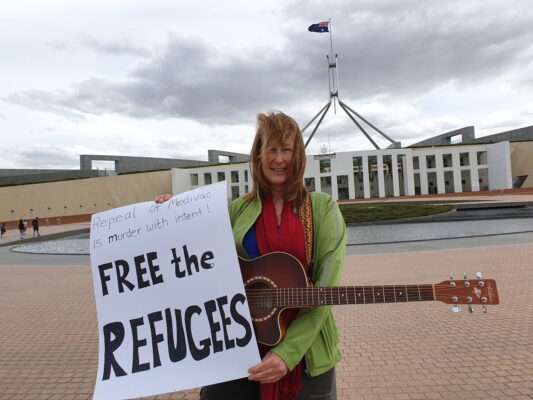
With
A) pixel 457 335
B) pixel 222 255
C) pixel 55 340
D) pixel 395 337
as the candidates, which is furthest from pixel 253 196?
pixel 55 340

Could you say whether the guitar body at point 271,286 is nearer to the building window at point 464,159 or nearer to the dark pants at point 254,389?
the dark pants at point 254,389

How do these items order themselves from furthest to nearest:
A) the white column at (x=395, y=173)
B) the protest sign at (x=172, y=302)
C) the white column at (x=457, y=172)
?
1. the white column at (x=457, y=172)
2. the white column at (x=395, y=173)
3. the protest sign at (x=172, y=302)

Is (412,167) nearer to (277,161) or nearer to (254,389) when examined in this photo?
(277,161)

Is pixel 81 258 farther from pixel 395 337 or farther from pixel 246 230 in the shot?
pixel 246 230

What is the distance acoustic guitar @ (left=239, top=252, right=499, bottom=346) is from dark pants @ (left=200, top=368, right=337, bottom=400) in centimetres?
27

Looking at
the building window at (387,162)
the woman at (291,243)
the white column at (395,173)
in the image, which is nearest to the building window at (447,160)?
the building window at (387,162)

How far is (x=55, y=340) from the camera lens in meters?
4.79

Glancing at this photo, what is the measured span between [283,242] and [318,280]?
234mm

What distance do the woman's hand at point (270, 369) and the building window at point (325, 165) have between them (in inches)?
1703

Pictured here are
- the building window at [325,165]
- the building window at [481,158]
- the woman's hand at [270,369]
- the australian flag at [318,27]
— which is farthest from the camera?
the australian flag at [318,27]

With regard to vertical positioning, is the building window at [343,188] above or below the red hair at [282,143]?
above

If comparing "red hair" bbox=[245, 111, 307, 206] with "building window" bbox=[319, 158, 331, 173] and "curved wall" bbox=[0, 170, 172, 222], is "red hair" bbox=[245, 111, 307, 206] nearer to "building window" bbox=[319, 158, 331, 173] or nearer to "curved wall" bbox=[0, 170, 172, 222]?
"building window" bbox=[319, 158, 331, 173]

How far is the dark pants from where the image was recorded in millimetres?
1734

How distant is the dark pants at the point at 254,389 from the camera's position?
1.73 m
